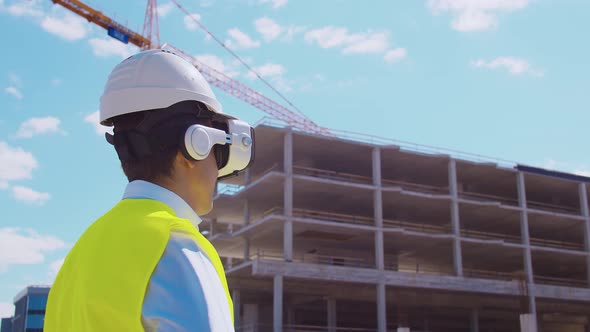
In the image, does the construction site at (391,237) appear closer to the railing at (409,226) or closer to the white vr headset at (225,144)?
the railing at (409,226)

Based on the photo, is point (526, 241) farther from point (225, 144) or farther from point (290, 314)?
point (225, 144)

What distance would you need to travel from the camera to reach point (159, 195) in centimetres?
180

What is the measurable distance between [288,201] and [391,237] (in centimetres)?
908

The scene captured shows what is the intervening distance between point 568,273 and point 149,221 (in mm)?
65868

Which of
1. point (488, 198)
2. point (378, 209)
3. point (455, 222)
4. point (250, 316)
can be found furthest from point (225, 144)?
point (488, 198)

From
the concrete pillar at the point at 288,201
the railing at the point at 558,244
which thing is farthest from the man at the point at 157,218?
the railing at the point at 558,244

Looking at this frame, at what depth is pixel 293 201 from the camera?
48.6 metres

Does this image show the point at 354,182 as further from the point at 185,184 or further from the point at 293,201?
the point at 185,184

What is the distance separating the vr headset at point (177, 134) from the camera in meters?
1.90

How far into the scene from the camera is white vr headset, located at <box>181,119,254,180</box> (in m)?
1.89

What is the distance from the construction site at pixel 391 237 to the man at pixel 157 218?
40513 mm

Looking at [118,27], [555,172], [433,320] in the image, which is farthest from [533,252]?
[118,27]

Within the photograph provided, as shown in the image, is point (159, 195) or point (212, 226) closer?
point (159, 195)

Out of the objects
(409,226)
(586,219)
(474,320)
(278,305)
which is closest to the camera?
(278,305)
